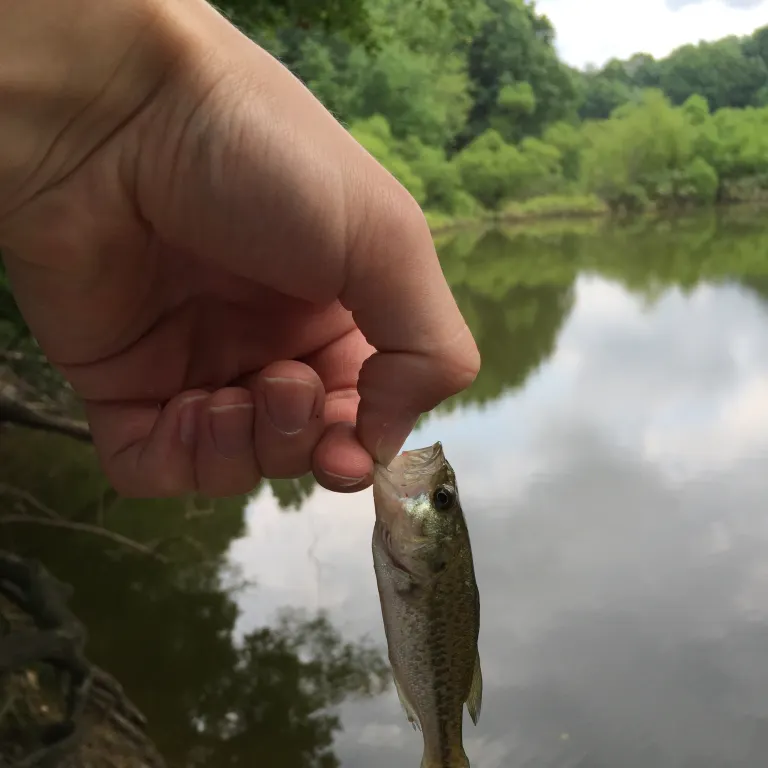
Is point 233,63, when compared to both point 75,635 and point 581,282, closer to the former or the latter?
point 75,635

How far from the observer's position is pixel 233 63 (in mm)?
944

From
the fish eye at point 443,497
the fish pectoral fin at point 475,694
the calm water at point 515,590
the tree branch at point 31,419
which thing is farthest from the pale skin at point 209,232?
the calm water at point 515,590

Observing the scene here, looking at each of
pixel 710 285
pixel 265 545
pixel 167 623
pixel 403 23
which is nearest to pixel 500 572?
pixel 265 545

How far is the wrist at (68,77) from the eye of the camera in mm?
873

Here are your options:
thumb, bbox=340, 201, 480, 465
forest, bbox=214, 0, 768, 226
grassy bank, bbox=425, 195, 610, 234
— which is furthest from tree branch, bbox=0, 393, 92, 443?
grassy bank, bbox=425, 195, 610, 234

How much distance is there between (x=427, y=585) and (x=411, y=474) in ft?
0.58

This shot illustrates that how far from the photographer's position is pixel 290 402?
109 centimetres

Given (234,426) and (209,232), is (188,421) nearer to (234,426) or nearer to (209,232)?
(234,426)

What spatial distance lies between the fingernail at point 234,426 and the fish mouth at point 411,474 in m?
0.22

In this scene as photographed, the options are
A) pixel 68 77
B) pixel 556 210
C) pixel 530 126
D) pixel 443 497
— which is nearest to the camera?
pixel 68 77

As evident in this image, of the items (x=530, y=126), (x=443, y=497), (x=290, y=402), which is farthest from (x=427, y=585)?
(x=530, y=126)

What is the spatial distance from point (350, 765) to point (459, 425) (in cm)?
331

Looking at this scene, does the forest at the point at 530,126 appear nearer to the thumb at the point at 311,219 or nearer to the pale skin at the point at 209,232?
the pale skin at the point at 209,232

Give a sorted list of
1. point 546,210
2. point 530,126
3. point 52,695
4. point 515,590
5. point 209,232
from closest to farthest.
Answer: point 209,232
point 52,695
point 515,590
point 546,210
point 530,126
